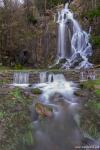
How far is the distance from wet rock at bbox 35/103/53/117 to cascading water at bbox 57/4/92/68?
1254 cm

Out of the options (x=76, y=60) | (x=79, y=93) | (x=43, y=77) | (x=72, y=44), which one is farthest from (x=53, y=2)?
(x=79, y=93)

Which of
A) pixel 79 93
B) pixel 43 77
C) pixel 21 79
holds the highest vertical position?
pixel 43 77

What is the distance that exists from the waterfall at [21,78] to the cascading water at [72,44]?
641 centimetres

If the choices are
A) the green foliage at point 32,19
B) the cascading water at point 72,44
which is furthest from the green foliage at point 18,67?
the green foliage at point 32,19

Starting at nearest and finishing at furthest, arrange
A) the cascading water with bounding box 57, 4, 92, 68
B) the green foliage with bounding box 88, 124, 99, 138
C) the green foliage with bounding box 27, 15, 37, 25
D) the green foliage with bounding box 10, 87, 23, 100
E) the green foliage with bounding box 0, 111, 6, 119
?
the green foliage with bounding box 88, 124, 99, 138 < the green foliage with bounding box 0, 111, 6, 119 < the green foliage with bounding box 10, 87, 23, 100 < the cascading water with bounding box 57, 4, 92, 68 < the green foliage with bounding box 27, 15, 37, 25

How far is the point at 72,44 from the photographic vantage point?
86.5 feet

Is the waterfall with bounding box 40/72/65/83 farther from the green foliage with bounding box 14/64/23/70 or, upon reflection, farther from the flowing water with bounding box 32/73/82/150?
the green foliage with bounding box 14/64/23/70

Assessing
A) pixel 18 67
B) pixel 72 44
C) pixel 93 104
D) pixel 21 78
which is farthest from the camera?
pixel 72 44

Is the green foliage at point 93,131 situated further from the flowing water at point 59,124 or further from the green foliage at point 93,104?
Result: the green foliage at point 93,104

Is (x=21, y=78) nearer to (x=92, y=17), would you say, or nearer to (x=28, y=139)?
(x=28, y=139)

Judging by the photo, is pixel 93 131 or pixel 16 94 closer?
pixel 93 131

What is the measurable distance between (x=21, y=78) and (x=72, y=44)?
8379 millimetres

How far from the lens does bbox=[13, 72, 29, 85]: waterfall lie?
19344 millimetres

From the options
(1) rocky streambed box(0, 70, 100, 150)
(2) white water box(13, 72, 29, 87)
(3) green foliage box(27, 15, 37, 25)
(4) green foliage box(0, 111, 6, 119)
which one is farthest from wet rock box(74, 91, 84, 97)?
(3) green foliage box(27, 15, 37, 25)
